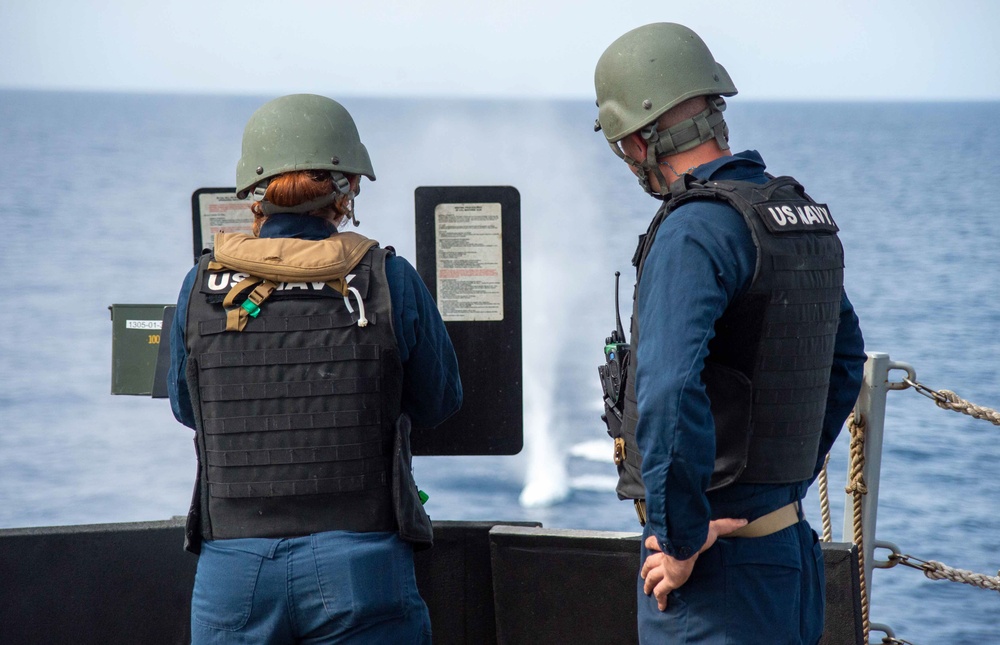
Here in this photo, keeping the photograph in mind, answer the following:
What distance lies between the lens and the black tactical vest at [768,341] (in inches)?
60.5

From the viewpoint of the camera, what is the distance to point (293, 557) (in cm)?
170

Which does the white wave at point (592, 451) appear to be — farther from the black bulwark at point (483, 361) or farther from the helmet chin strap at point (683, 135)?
the helmet chin strap at point (683, 135)

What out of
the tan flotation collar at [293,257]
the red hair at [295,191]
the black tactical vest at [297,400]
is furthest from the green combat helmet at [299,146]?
the black tactical vest at [297,400]

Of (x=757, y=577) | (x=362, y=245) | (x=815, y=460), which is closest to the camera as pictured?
(x=757, y=577)

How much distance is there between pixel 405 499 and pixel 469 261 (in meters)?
0.82

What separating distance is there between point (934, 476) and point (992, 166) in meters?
32.6

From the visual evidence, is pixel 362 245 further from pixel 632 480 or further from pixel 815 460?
pixel 815 460

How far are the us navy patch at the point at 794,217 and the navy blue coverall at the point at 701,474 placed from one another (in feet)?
0.13

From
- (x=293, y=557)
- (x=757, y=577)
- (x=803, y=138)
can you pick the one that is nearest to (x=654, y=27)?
(x=757, y=577)

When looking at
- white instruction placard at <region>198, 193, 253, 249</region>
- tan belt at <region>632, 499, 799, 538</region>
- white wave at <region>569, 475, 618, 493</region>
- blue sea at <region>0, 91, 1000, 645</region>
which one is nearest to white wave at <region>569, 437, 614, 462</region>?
blue sea at <region>0, 91, 1000, 645</region>

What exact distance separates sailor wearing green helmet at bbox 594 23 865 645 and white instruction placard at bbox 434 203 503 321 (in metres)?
0.75

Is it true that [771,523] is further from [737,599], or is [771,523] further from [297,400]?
[297,400]

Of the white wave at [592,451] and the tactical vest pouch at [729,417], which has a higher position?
the tactical vest pouch at [729,417]

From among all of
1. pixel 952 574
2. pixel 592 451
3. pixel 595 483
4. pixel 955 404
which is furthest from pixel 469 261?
pixel 592 451
